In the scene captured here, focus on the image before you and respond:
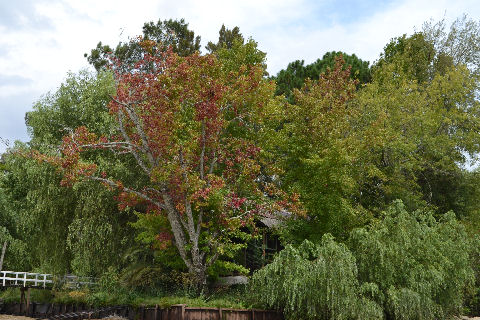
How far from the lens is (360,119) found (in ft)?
95.0

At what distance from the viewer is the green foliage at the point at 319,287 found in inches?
698

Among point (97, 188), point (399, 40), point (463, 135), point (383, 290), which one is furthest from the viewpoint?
point (399, 40)

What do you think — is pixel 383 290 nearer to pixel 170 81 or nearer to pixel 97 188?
pixel 170 81

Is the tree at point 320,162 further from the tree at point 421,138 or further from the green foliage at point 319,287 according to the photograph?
the green foliage at point 319,287

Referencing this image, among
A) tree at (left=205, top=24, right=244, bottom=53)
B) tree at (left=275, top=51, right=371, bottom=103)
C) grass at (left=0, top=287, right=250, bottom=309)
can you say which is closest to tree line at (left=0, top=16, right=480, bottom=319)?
grass at (left=0, top=287, right=250, bottom=309)

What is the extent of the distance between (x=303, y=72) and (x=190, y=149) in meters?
17.1

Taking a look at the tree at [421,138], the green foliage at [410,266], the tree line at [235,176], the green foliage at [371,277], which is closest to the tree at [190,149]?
the tree line at [235,176]

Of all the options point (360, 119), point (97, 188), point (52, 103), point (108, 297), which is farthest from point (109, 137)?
point (360, 119)

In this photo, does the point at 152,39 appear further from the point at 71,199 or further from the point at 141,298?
the point at 141,298

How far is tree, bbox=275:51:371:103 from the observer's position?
36000mm

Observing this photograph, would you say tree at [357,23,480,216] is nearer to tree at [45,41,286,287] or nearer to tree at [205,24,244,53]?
tree at [45,41,286,287]

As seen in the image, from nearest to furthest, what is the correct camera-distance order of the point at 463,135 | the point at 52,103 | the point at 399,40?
the point at 52,103, the point at 463,135, the point at 399,40

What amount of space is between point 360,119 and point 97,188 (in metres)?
15.8

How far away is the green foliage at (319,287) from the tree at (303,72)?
60.4 feet
